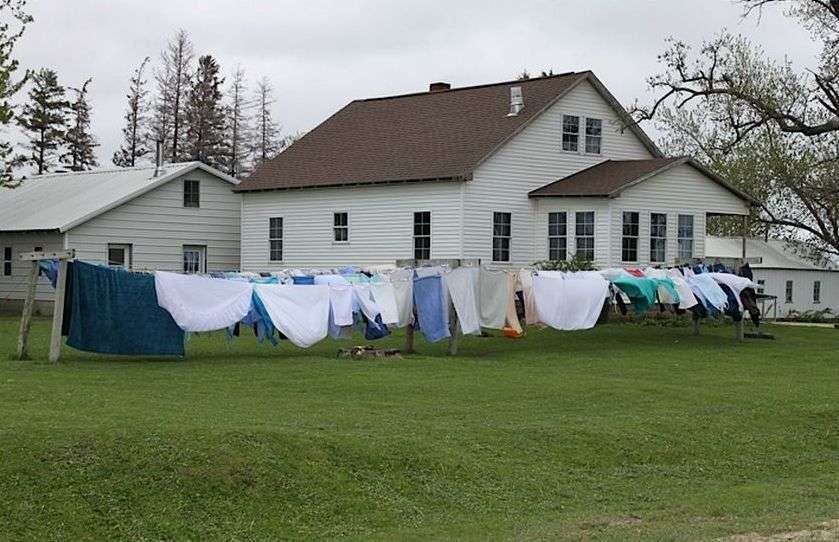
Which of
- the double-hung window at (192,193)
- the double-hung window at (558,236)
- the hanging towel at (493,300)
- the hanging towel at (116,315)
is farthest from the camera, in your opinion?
the double-hung window at (192,193)

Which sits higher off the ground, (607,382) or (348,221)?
(348,221)

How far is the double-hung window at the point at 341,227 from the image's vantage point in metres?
41.4

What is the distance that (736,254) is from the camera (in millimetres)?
62812

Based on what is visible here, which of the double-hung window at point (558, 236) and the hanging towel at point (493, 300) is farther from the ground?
the double-hung window at point (558, 236)

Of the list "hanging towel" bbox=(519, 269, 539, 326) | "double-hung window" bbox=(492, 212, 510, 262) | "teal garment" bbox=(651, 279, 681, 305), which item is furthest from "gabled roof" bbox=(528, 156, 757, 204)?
"hanging towel" bbox=(519, 269, 539, 326)

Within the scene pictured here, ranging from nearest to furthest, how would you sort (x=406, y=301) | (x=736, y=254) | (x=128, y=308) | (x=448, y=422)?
(x=448, y=422) < (x=128, y=308) < (x=406, y=301) < (x=736, y=254)

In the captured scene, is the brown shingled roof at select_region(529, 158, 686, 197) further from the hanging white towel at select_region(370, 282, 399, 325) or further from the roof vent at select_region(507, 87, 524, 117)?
the hanging white towel at select_region(370, 282, 399, 325)

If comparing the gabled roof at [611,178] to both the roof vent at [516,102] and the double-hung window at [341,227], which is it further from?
the double-hung window at [341,227]

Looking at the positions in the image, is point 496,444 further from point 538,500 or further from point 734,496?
point 734,496

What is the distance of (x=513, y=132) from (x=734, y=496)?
2565 centimetres

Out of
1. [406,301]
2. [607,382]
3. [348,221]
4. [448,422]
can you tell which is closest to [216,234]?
[348,221]

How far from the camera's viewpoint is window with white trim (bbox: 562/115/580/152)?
41062 mm

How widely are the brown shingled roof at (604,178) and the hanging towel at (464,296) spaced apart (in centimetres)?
1167

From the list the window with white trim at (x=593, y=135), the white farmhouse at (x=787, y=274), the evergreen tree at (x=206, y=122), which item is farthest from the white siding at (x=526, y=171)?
the evergreen tree at (x=206, y=122)
